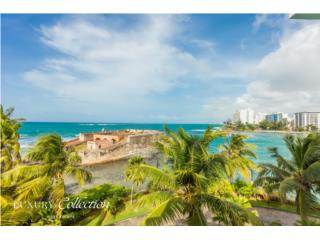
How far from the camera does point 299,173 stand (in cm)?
268

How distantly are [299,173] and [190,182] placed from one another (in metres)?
1.71

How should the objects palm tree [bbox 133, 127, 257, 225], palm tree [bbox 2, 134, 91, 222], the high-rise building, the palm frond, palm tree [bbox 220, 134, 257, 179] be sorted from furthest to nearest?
palm tree [bbox 220, 134, 257, 179]
the high-rise building
palm tree [bbox 2, 134, 91, 222]
palm tree [bbox 133, 127, 257, 225]
the palm frond

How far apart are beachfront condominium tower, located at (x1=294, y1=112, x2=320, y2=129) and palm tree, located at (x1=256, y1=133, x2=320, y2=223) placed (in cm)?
30

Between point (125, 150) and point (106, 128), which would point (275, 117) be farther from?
point (106, 128)

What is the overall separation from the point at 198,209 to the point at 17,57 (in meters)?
3.03

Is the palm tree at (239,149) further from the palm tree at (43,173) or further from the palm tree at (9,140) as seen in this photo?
the palm tree at (9,140)

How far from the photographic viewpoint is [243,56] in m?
2.91

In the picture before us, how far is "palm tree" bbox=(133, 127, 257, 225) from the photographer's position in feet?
6.45

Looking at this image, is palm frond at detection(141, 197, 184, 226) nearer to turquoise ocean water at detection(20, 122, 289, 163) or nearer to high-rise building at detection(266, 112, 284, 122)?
turquoise ocean water at detection(20, 122, 289, 163)

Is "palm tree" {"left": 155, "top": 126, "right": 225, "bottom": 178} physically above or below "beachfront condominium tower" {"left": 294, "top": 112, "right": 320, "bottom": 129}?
below

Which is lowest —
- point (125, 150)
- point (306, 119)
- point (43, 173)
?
point (43, 173)

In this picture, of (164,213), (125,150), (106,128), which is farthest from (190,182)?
(106,128)

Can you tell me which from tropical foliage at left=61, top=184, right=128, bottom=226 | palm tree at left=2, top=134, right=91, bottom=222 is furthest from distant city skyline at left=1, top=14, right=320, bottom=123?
tropical foliage at left=61, top=184, right=128, bottom=226

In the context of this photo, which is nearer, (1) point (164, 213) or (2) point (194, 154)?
(1) point (164, 213)
